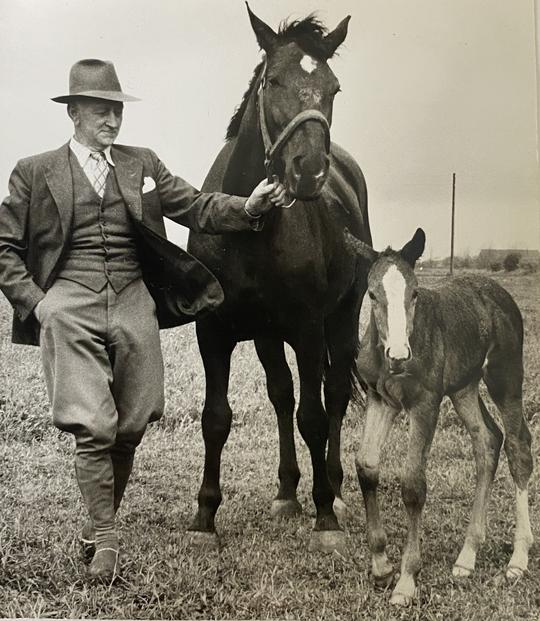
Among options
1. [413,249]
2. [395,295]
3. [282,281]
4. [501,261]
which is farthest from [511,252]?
[282,281]

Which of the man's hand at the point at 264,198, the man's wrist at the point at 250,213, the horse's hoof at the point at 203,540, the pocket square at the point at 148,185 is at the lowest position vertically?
the horse's hoof at the point at 203,540

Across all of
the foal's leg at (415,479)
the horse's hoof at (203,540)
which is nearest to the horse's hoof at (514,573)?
the foal's leg at (415,479)

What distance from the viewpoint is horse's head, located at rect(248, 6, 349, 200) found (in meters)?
→ 3.10

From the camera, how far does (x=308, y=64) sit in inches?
126

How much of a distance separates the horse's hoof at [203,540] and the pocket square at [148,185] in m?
1.63

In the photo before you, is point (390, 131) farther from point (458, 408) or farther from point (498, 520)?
point (498, 520)

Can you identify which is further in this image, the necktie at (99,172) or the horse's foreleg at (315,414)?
the horse's foreleg at (315,414)

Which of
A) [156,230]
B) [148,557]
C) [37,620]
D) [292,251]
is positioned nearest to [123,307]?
[156,230]

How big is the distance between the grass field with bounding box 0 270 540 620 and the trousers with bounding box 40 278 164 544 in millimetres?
363

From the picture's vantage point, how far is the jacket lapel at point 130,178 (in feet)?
10.7

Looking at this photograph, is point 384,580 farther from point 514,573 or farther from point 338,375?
point 338,375

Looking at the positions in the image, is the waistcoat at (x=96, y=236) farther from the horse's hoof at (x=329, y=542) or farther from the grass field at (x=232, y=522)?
the horse's hoof at (x=329, y=542)

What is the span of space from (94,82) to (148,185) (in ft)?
1.68

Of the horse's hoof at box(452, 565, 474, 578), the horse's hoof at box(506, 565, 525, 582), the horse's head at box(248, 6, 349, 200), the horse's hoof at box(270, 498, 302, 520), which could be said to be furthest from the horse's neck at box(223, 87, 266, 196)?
the horse's hoof at box(506, 565, 525, 582)
